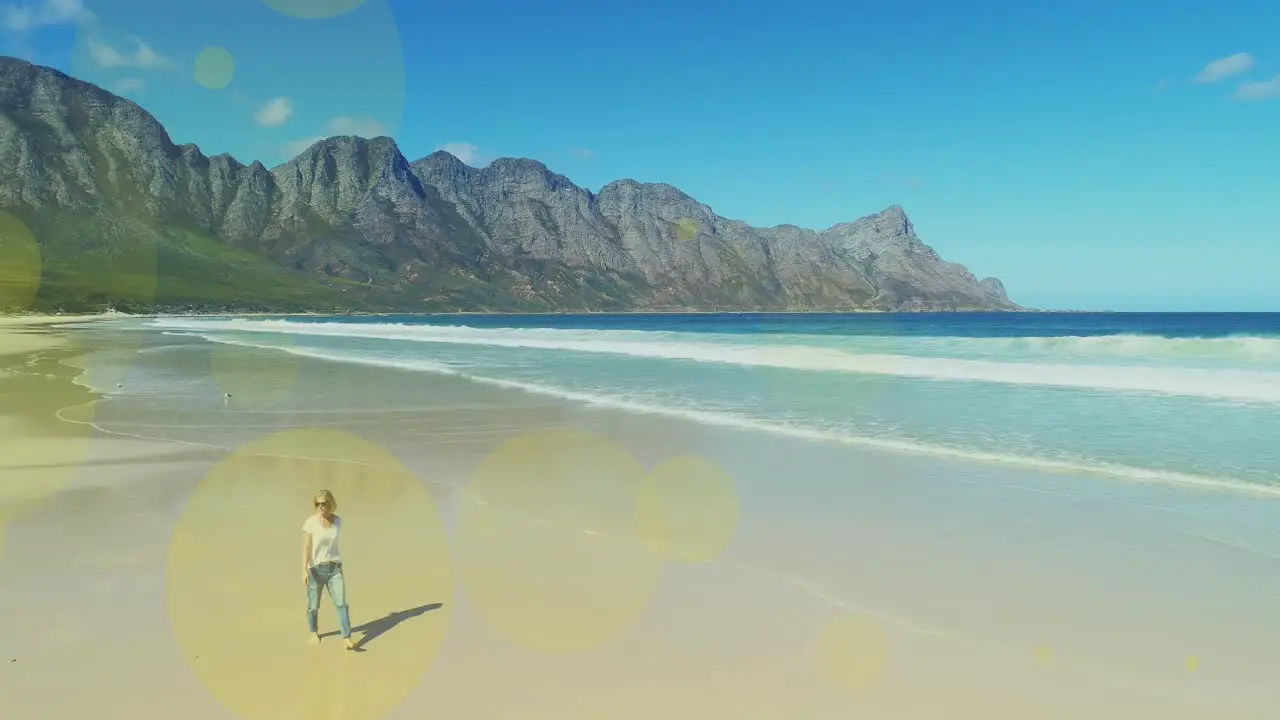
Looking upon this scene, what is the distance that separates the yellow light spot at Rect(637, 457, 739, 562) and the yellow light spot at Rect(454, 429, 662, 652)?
0.22 m

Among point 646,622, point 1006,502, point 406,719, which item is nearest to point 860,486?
point 1006,502

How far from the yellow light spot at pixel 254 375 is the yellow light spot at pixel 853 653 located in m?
16.5

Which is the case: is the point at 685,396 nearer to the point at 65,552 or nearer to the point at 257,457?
the point at 257,457

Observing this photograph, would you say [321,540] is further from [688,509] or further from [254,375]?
[254,375]

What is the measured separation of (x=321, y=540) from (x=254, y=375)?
24.5 meters

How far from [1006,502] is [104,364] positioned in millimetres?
32899

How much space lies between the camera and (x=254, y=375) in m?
27.5

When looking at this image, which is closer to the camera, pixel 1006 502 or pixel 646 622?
pixel 646 622

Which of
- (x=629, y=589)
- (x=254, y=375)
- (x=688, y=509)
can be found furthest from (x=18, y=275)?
(x=629, y=589)

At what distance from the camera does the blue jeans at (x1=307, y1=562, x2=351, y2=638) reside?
17.9ft

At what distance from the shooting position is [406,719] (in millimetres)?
4516

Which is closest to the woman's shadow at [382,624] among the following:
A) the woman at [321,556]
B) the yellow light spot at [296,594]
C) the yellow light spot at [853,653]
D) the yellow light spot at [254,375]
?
the yellow light spot at [296,594]

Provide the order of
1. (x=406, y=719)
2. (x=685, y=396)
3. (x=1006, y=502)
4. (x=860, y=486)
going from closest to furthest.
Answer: (x=406, y=719) < (x=1006, y=502) < (x=860, y=486) < (x=685, y=396)

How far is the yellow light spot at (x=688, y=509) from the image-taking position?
7.86 meters
